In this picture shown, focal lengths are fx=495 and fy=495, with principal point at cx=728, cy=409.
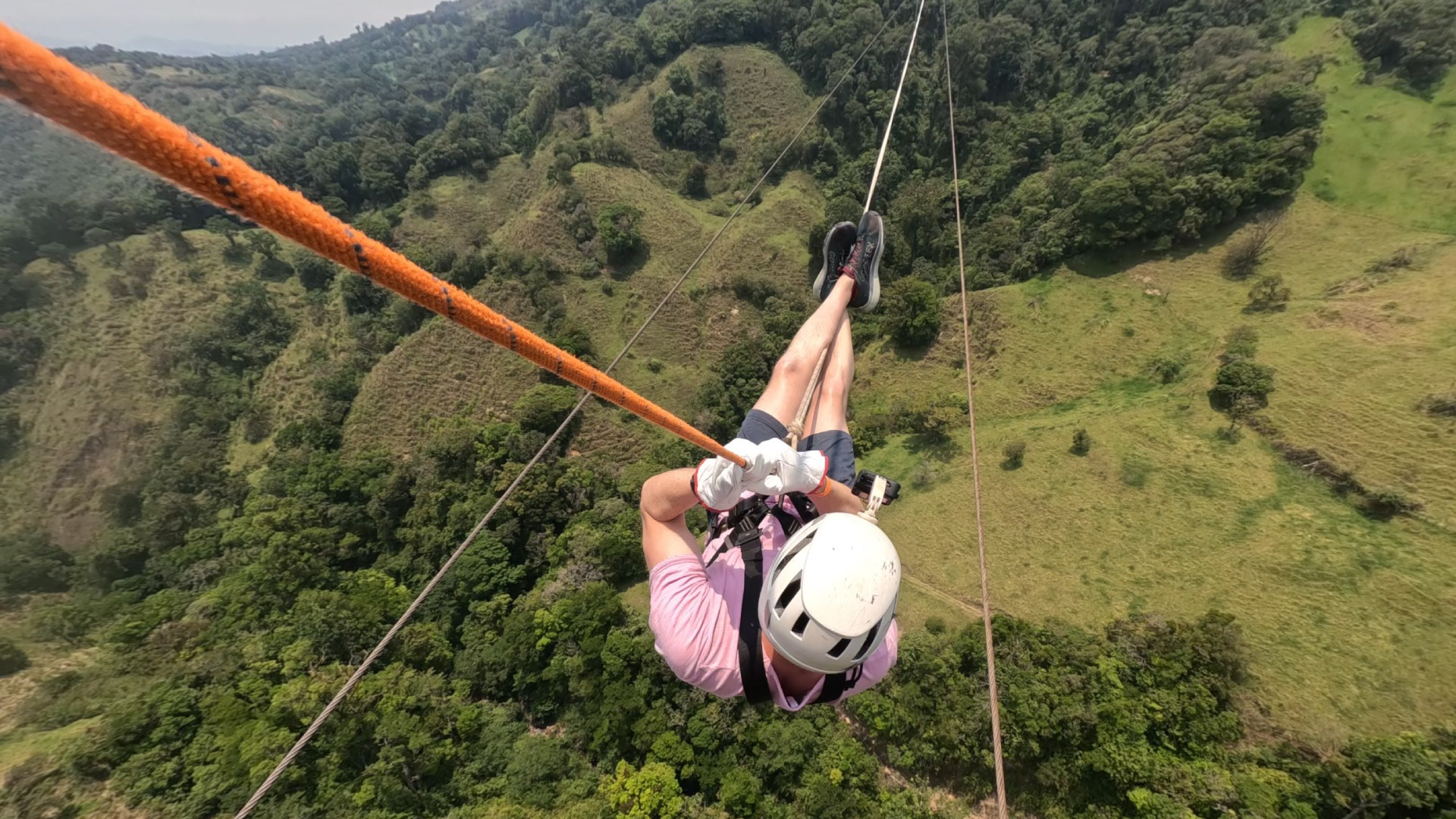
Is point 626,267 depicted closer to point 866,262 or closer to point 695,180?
point 695,180

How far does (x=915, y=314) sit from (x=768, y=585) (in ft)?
74.8

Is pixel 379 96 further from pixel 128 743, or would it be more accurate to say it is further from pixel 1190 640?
pixel 1190 640

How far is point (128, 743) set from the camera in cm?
1310

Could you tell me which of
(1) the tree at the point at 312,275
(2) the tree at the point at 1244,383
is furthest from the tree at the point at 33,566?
(2) the tree at the point at 1244,383

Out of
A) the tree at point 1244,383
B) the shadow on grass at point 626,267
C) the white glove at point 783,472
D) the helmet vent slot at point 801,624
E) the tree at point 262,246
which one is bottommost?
the tree at point 1244,383

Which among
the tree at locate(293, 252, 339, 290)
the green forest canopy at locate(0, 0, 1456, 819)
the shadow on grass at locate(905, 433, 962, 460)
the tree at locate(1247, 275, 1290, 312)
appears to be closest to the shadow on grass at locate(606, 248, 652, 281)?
the green forest canopy at locate(0, 0, 1456, 819)

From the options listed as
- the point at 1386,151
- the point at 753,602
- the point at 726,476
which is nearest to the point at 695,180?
the point at 1386,151

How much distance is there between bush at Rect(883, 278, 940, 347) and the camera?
23.8 m

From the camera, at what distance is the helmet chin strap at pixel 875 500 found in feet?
13.8

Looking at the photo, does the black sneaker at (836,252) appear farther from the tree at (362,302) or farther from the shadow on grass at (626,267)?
the tree at (362,302)

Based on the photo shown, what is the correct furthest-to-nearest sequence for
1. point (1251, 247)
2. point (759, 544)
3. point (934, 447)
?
point (934, 447)
point (1251, 247)
point (759, 544)

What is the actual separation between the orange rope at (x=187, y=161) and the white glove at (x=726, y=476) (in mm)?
1974

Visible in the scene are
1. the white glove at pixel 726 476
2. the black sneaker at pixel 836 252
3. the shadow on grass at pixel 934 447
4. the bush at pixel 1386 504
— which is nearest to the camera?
the white glove at pixel 726 476

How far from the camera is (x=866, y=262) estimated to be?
→ 22.9ft
